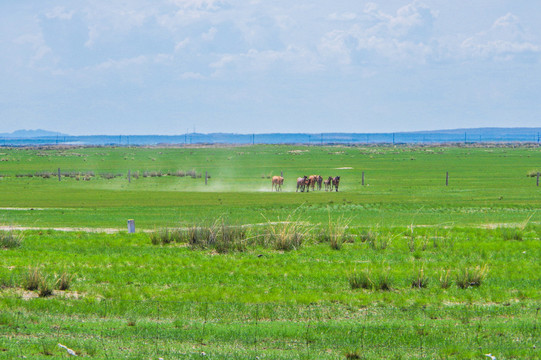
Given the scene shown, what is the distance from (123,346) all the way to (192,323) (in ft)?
8.31

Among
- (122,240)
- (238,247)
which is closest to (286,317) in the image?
(238,247)

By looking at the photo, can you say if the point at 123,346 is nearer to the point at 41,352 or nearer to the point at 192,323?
the point at 41,352

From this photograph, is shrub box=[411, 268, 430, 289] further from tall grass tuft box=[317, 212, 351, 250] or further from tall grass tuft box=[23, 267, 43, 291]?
tall grass tuft box=[23, 267, 43, 291]

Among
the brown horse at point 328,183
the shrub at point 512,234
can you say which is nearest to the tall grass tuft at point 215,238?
the shrub at point 512,234

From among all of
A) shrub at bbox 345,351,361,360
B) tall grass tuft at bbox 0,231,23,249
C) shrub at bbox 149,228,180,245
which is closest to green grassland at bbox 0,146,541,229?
shrub at bbox 149,228,180,245

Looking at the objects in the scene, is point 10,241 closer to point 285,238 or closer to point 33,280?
point 33,280

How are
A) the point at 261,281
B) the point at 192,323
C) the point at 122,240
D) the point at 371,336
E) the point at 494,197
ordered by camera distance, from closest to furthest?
the point at 371,336
the point at 192,323
the point at 261,281
the point at 122,240
the point at 494,197

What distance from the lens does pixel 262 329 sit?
13.6 meters

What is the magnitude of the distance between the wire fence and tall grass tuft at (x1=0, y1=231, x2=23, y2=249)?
30.0 feet

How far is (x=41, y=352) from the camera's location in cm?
1115

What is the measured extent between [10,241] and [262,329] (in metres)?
14.3

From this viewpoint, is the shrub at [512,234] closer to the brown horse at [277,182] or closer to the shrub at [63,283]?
the shrub at [63,283]

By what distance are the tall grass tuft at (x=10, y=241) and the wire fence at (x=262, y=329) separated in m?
9.14

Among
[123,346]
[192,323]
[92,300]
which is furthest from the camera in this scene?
[92,300]
